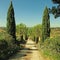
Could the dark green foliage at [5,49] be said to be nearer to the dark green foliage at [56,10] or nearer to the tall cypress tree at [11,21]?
the dark green foliage at [56,10]

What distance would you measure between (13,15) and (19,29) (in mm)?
40453

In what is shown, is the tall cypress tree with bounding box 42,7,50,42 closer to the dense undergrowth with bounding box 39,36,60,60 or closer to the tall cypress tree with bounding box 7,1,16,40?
the tall cypress tree with bounding box 7,1,16,40

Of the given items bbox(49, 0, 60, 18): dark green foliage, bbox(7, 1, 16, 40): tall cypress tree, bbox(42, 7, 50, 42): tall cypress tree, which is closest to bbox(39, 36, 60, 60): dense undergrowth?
bbox(49, 0, 60, 18): dark green foliage

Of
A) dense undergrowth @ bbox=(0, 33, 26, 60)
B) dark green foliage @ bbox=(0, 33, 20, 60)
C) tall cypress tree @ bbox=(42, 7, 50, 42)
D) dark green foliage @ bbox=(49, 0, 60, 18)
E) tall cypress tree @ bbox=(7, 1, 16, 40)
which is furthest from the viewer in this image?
tall cypress tree @ bbox=(42, 7, 50, 42)

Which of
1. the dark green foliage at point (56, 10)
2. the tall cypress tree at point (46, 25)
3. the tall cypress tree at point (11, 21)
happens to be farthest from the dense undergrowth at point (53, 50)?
the tall cypress tree at point (46, 25)

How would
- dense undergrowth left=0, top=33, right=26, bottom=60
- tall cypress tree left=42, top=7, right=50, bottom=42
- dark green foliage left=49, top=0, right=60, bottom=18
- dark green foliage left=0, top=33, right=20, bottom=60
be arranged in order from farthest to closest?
tall cypress tree left=42, top=7, right=50, bottom=42
dense undergrowth left=0, top=33, right=26, bottom=60
dark green foliage left=0, top=33, right=20, bottom=60
dark green foliage left=49, top=0, right=60, bottom=18

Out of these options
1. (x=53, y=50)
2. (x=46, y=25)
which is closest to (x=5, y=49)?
(x=53, y=50)

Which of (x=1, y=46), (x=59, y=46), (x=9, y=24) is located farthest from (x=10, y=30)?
(x=59, y=46)

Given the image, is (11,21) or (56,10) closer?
(56,10)

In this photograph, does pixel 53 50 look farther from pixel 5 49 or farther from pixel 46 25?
pixel 46 25

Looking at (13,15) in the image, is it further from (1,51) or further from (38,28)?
(38,28)

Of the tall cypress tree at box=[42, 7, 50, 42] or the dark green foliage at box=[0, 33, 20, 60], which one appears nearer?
the dark green foliage at box=[0, 33, 20, 60]

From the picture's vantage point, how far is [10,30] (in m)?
42.7

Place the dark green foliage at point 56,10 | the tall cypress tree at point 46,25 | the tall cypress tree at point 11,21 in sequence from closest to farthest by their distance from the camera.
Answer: the dark green foliage at point 56,10 < the tall cypress tree at point 11,21 < the tall cypress tree at point 46,25
